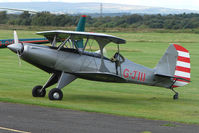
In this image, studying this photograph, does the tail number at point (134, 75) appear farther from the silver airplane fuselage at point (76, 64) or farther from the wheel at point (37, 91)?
the wheel at point (37, 91)

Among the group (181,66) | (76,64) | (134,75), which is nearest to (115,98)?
(134,75)

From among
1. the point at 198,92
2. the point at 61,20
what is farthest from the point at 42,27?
the point at 198,92

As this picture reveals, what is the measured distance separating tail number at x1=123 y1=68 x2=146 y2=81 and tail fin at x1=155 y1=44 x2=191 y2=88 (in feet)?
1.86

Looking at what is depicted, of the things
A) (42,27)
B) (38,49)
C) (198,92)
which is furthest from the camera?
Answer: (42,27)

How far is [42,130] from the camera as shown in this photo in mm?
8398

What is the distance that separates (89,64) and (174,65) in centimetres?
335

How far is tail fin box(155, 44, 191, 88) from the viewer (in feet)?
48.7

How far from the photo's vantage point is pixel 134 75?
14.6 metres

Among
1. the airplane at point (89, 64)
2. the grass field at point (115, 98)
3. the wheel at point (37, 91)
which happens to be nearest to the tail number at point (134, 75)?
the airplane at point (89, 64)

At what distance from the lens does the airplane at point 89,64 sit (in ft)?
44.1

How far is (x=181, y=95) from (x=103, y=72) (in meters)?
4.35

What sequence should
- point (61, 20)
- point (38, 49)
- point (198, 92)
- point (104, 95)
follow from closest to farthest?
point (38, 49) < point (104, 95) < point (198, 92) < point (61, 20)

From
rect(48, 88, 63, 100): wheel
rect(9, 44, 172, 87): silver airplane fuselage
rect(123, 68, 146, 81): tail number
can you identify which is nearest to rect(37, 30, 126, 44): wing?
rect(9, 44, 172, 87): silver airplane fuselage

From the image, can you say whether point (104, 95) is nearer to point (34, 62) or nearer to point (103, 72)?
point (103, 72)
